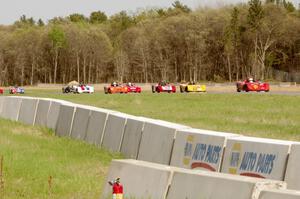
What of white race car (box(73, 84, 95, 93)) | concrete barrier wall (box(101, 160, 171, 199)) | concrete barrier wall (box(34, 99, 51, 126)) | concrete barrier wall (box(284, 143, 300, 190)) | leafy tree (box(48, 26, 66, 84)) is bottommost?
white race car (box(73, 84, 95, 93))

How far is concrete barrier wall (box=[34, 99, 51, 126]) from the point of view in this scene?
24219mm

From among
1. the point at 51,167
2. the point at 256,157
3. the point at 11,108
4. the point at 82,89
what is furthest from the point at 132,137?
the point at 82,89

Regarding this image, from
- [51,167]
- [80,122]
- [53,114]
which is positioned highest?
[80,122]

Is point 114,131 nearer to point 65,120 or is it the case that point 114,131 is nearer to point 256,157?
point 65,120

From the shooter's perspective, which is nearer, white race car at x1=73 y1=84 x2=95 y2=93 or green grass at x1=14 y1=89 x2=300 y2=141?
green grass at x1=14 y1=89 x2=300 y2=141

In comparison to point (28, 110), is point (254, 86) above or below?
above

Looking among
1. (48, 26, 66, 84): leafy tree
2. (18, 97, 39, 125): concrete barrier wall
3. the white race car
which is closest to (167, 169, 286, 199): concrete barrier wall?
(18, 97, 39, 125): concrete barrier wall

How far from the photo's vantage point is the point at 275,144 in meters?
10.6

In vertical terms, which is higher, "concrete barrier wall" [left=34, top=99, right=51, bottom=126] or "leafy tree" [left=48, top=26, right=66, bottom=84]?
"leafy tree" [left=48, top=26, right=66, bottom=84]

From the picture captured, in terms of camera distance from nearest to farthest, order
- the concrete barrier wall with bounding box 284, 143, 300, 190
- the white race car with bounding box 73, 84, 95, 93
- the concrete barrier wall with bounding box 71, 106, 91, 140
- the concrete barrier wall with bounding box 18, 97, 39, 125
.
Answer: the concrete barrier wall with bounding box 284, 143, 300, 190 < the concrete barrier wall with bounding box 71, 106, 91, 140 < the concrete barrier wall with bounding box 18, 97, 39, 125 < the white race car with bounding box 73, 84, 95, 93

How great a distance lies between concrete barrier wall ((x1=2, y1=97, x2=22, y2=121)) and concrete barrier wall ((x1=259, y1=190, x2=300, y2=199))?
72.2 feet

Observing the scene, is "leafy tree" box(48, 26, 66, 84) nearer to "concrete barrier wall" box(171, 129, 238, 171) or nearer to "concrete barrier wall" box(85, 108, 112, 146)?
"concrete barrier wall" box(85, 108, 112, 146)

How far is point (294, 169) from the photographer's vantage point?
33.5 ft

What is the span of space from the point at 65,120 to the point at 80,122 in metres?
1.58
